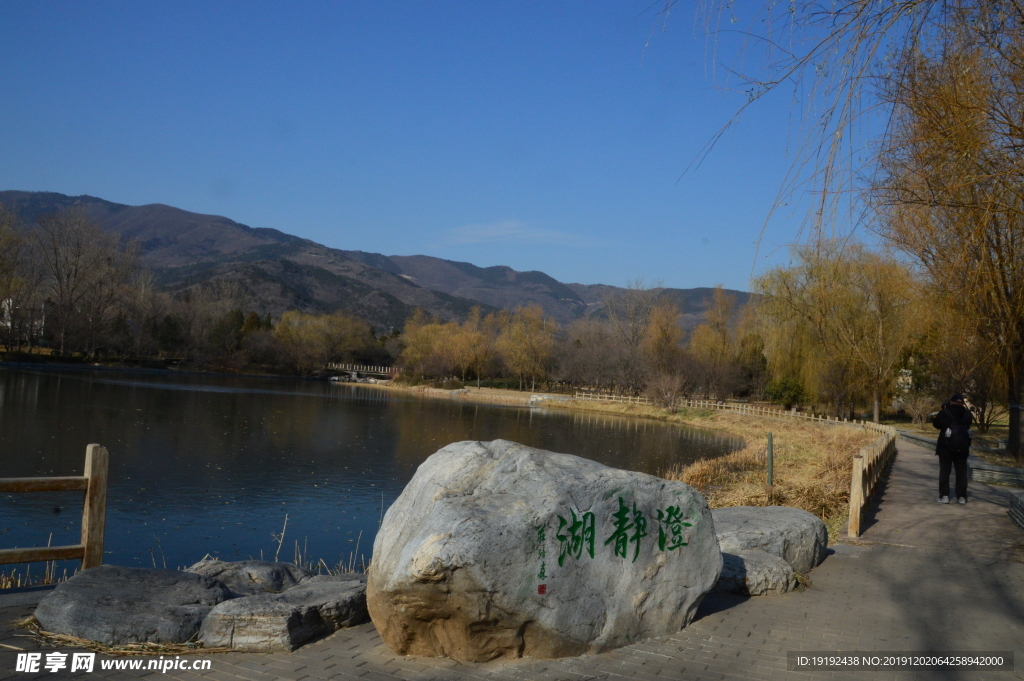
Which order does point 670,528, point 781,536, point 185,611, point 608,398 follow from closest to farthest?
1. point 185,611
2. point 670,528
3. point 781,536
4. point 608,398

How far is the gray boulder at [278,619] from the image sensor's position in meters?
5.11

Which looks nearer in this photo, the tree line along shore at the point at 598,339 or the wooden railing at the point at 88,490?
the wooden railing at the point at 88,490

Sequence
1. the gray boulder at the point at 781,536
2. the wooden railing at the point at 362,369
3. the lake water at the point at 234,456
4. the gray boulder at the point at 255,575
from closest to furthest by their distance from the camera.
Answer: the gray boulder at the point at 255,575, the gray boulder at the point at 781,536, the lake water at the point at 234,456, the wooden railing at the point at 362,369

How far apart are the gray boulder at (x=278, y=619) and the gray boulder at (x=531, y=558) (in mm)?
571

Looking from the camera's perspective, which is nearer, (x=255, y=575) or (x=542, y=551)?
(x=542, y=551)

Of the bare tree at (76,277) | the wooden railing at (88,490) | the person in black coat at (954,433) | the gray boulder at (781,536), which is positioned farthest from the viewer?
the bare tree at (76,277)

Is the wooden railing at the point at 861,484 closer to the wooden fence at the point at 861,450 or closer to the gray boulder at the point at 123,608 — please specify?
the wooden fence at the point at 861,450

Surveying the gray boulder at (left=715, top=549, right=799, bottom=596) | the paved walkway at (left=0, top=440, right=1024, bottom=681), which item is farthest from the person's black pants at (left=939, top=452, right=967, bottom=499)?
the gray boulder at (left=715, top=549, right=799, bottom=596)

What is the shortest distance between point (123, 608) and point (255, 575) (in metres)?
2.23

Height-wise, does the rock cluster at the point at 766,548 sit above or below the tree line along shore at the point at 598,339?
below

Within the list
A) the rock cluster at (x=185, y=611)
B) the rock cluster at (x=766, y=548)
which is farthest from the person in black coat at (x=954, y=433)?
the rock cluster at (x=185, y=611)

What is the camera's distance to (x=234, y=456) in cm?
2277

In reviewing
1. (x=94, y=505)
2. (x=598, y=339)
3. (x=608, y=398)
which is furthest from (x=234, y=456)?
(x=598, y=339)

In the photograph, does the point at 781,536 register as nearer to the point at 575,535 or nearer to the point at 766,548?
the point at 766,548
